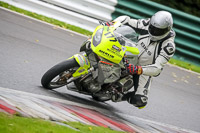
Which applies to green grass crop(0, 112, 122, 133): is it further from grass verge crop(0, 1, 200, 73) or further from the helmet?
grass verge crop(0, 1, 200, 73)

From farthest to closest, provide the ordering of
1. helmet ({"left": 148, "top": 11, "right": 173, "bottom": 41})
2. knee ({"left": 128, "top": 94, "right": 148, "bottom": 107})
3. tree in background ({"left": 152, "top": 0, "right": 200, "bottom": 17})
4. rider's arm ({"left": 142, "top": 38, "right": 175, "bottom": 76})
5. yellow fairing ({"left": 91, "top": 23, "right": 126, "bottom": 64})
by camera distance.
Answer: tree in background ({"left": 152, "top": 0, "right": 200, "bottom": 17})
knee ({"left": 128, "top": 94, "right": 148, "bottom": 107})
rider's arm ({"left": 142, "top": 38, "right": 175, "bottom": 76})
helmet ({"left": 148, "top": 11, "right": 173, "bottom": 41})
yellow fairing ({"left": 91, "top": 23, "right": 126, "bottom": 64})

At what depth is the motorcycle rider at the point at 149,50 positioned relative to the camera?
5.97 m

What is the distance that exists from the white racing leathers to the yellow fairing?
518mm

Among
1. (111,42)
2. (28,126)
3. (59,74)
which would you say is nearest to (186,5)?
(111,42)

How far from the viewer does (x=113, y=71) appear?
588 cm

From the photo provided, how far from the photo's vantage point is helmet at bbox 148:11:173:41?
19.5 feet

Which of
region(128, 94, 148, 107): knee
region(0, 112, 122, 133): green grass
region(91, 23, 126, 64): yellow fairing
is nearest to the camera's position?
region(0, 112, 122, 133): green grass

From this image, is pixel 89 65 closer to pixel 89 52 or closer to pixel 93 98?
pixel 89 52

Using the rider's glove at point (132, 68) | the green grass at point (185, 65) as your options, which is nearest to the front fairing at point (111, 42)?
the rider's glove at point (132, 68)

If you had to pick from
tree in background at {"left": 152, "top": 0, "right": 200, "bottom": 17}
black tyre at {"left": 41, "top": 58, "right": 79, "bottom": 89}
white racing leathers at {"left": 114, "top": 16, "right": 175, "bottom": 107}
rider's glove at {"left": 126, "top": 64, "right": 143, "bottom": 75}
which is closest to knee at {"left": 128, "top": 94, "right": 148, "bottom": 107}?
white racing leathers at {"left": 114, "top": 16, "right": 175, "bottom": 107}

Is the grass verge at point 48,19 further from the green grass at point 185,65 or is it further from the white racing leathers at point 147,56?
the white racing leathers at point 147,56

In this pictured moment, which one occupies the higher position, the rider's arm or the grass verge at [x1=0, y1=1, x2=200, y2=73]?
the rider's arm

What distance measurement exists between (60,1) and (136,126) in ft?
20.4

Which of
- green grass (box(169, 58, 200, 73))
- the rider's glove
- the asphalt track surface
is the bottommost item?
the asphalt track surface
